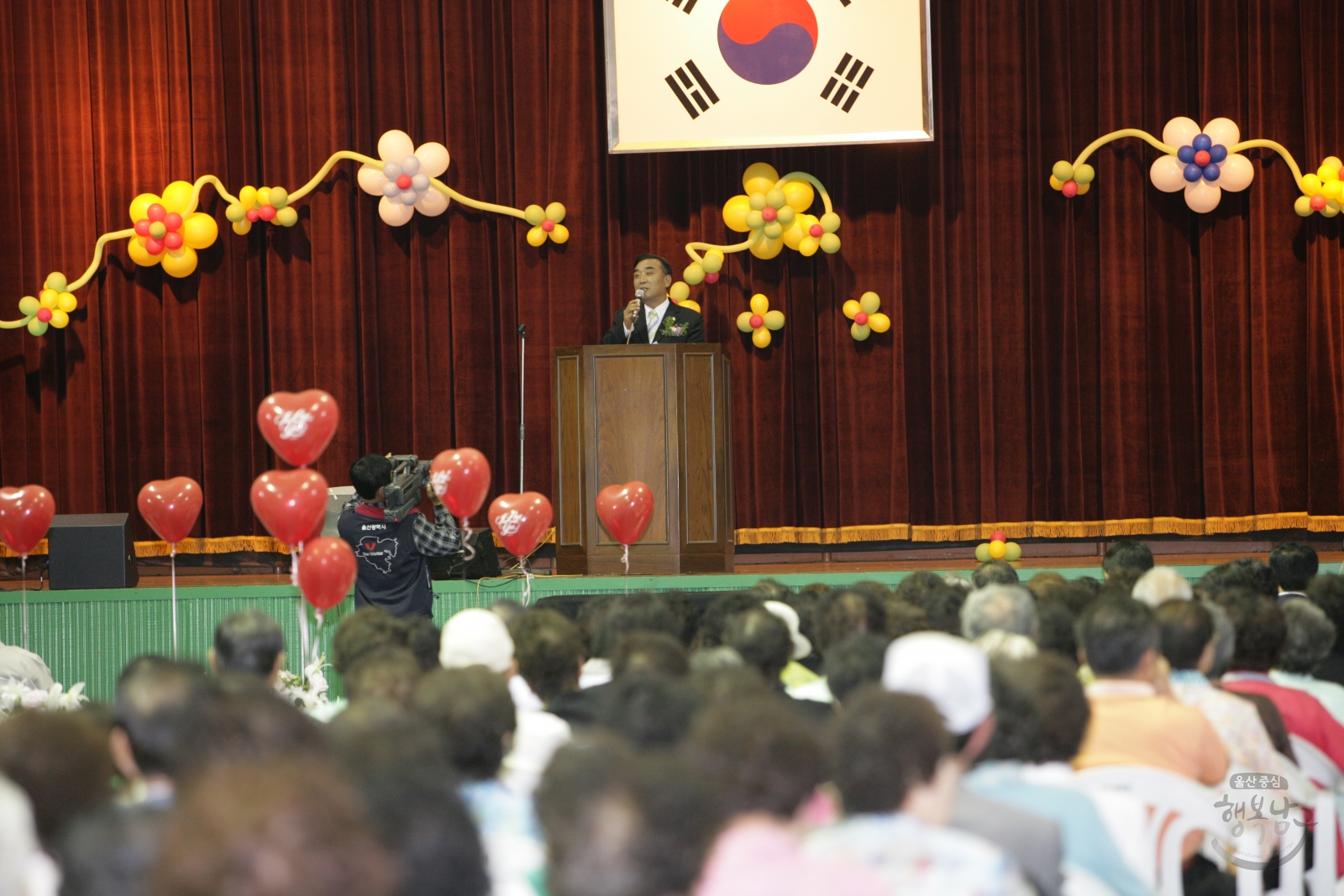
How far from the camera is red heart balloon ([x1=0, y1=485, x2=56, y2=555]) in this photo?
523cm

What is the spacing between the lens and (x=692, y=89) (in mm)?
7391

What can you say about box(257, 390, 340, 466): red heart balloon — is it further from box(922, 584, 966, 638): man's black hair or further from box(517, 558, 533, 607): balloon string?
box(922, 584, 966, 638): man's black hair

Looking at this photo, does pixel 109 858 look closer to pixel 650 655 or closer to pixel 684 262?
pixel 650 655

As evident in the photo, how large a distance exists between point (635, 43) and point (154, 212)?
9.43 feet

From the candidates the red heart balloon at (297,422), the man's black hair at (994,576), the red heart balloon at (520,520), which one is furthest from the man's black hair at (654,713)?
the red heart balloon at (520,520)

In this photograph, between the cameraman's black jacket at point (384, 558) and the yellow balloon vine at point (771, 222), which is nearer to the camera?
the cameraman's black jacket at point (384, 558)

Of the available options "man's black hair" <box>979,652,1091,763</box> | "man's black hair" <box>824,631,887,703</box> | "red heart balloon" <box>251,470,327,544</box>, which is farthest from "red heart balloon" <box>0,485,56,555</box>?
"man's black hair" <box>979,652,1091,763</box>

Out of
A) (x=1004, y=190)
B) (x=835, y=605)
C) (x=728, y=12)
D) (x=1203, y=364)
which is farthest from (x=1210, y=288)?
(x=835, y=605)

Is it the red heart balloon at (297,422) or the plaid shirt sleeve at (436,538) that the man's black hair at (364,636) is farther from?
the plaid shirt sleeve at (436,538)

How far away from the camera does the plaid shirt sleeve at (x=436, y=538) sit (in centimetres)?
498

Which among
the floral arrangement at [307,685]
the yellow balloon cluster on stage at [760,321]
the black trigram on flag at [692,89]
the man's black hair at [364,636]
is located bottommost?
the floral arrangement at [307,685]

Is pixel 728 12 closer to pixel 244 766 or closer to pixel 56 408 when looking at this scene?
pixel 56 408

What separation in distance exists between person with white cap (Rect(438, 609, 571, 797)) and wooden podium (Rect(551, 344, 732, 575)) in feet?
8.81

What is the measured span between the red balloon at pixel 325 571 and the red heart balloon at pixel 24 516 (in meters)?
1.62
